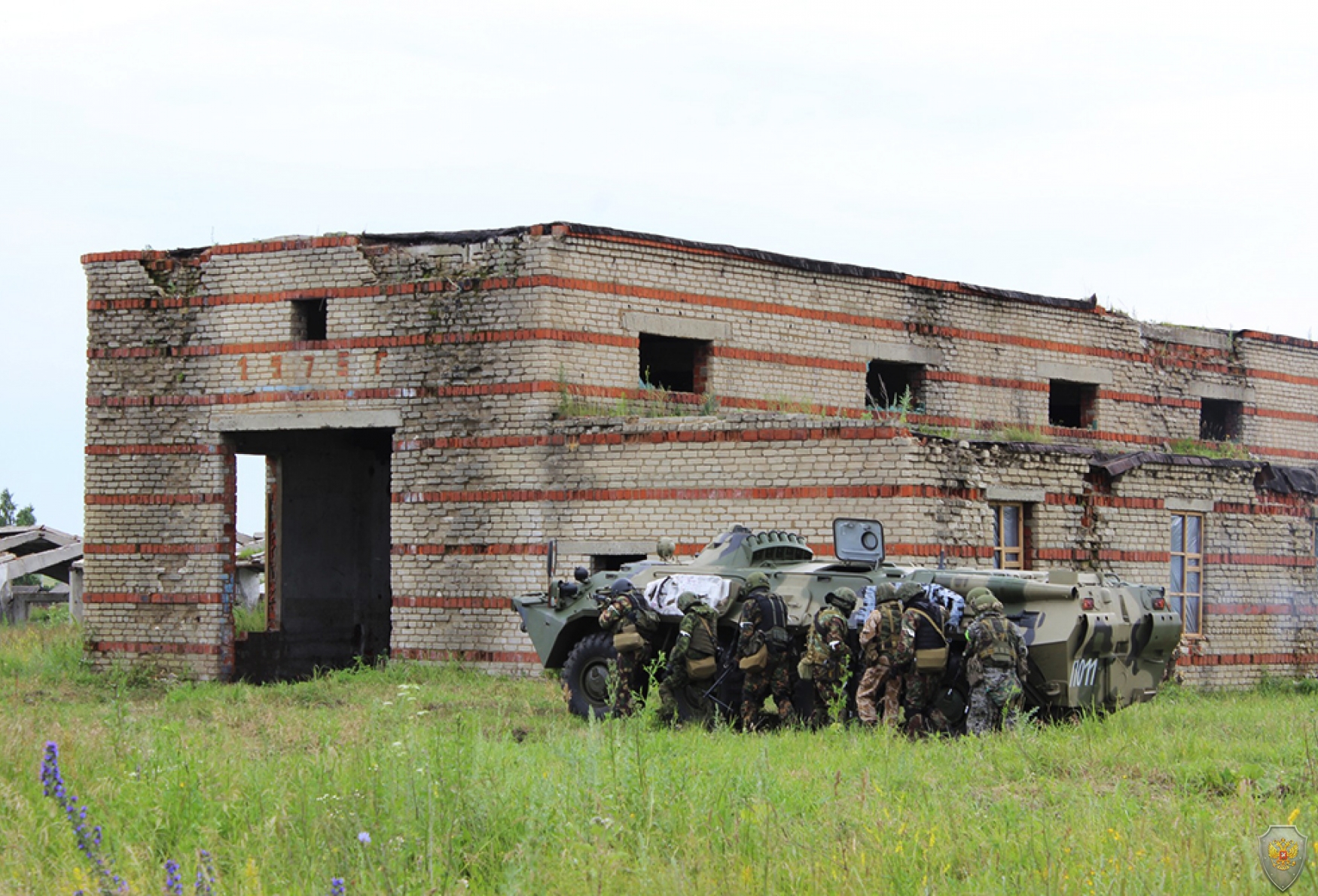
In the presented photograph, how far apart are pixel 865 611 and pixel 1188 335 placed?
13.0 metres

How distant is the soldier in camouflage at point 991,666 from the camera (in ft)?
33.0

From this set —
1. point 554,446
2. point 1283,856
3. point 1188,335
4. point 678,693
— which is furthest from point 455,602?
point 1188,335

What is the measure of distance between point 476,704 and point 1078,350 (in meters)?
11.4

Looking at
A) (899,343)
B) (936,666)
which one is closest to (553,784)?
(936,666)

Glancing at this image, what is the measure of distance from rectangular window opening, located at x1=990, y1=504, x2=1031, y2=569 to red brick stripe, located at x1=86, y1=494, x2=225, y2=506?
939 cm

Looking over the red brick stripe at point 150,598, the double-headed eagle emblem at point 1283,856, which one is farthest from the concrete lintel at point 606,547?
the double-headed eagle emblem at point 1283,856

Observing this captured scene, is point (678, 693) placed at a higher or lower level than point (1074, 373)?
lower

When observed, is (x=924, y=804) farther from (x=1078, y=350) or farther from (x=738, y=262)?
(x=1078, y=350)

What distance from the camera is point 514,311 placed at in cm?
1639

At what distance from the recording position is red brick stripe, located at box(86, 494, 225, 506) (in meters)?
17.1

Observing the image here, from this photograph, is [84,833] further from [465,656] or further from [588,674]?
[465,656]

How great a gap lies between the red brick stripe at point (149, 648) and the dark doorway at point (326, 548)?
1.31 meters

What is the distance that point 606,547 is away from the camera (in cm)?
1588

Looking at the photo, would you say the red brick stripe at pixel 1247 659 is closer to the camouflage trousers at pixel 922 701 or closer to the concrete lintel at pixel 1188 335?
the concrete lintel at pixel 1188 335
